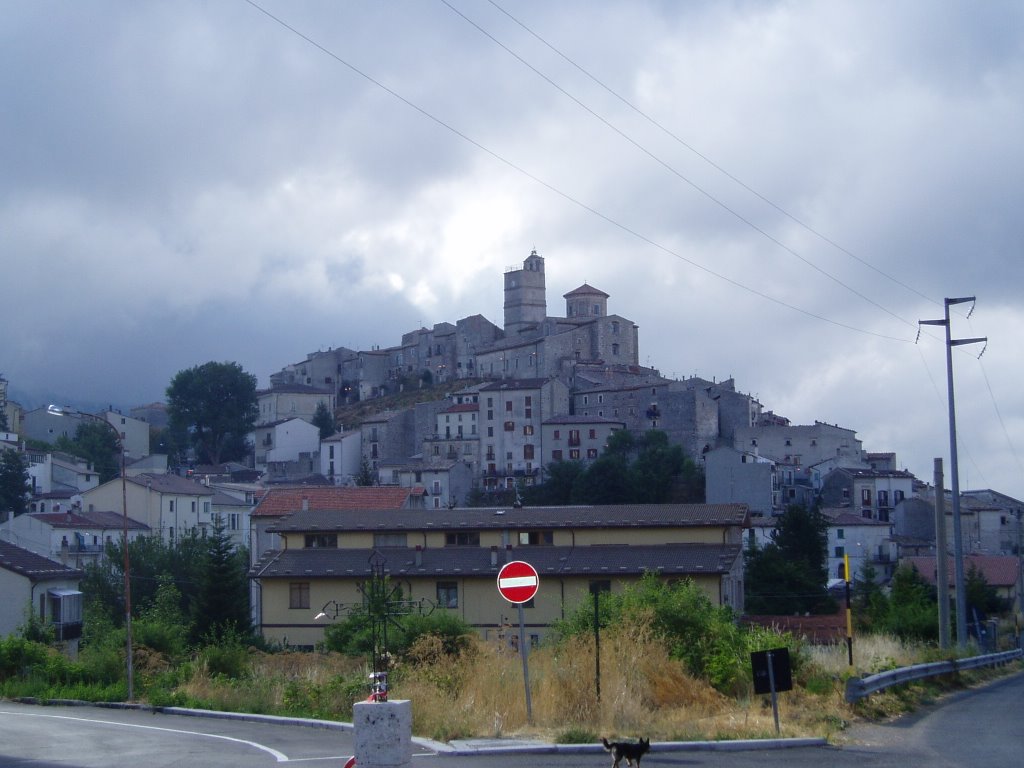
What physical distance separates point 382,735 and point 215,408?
424 ft

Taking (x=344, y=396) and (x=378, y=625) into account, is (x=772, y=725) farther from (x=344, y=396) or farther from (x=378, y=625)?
(x=344, y=396)

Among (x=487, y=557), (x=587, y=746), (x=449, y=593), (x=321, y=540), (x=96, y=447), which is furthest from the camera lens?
(x=96, y=447)

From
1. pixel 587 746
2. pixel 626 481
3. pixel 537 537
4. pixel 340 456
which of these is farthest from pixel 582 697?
pixel 340 456

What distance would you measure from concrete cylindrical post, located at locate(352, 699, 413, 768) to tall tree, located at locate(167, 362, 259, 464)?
418 ft

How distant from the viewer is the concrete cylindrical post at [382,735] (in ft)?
31.0

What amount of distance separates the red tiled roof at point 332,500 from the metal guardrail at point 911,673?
131 feet

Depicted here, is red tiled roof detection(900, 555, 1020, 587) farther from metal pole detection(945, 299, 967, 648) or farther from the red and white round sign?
the red and white round sign

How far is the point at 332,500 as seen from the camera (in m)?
63.1

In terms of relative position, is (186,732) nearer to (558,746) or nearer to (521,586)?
(521,586)

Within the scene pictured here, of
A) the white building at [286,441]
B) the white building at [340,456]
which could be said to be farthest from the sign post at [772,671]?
the white building at [286,441]

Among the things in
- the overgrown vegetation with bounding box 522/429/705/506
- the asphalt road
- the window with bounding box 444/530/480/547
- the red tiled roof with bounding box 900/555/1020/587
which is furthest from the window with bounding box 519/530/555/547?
the overgrown vegetation with bounding box 522/429/705/506

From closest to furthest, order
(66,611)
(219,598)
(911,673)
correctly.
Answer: (911,673) → (66,611) → (219,598)

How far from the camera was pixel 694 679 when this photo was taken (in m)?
16.2

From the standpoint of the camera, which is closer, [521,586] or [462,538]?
[521,586]
